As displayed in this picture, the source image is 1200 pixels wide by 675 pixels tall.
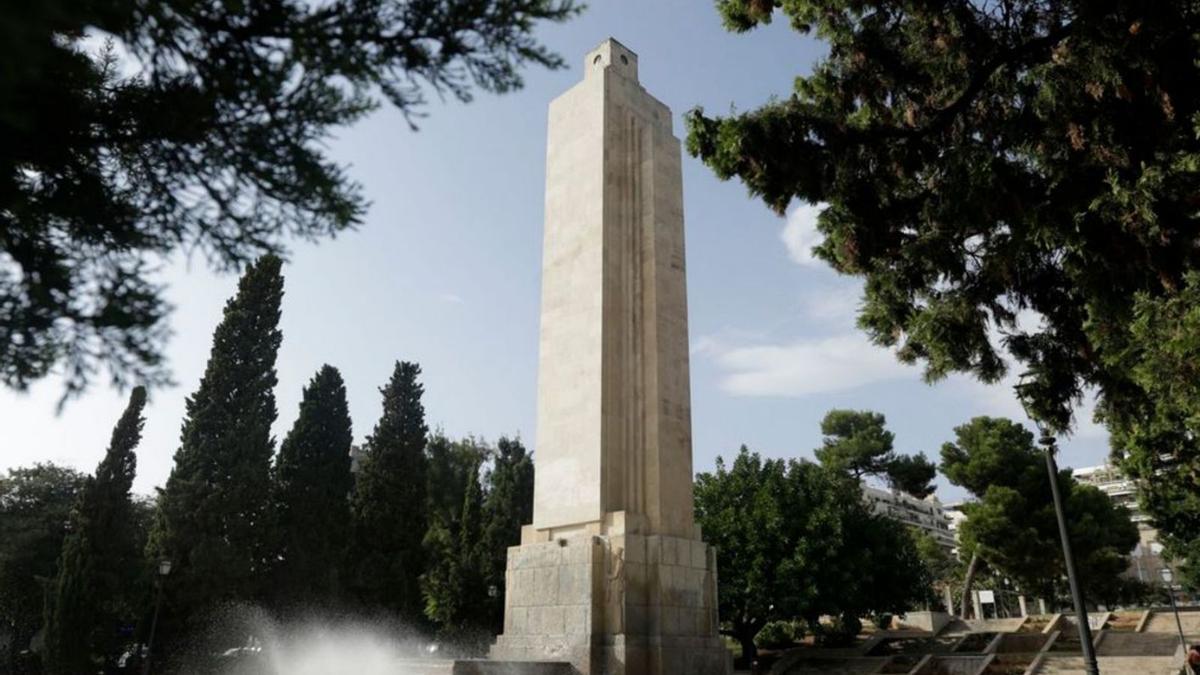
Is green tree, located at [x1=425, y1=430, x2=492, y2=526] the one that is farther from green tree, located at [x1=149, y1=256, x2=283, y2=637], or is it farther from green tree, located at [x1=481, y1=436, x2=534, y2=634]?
green tree, located at [x1=149, y1=256, x2=283, y2=637]

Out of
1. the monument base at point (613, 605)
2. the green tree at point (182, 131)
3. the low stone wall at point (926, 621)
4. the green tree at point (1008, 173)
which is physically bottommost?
the low stone wall at point (926, 621)

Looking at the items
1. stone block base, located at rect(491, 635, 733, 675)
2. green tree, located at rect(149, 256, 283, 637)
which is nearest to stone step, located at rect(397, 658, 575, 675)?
stone block base, located at rect(491, 635, 733, 675)

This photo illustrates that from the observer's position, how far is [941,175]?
10.4 m

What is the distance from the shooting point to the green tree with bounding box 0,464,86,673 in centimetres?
3027

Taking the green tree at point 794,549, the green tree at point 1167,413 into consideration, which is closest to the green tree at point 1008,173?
the green tree at point 1167,413

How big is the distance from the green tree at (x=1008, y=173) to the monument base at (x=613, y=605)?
4.89 meters

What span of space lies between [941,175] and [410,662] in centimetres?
983

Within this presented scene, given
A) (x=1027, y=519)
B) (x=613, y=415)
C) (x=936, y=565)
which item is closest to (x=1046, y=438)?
(x=613, y=415)

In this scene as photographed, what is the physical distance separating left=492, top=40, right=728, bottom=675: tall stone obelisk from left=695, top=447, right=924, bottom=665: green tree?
43.6ft

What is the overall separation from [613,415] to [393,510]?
20.9m

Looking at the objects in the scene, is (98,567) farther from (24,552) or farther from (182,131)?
(182,131)

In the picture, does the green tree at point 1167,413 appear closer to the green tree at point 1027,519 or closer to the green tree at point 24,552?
the green tree at point 1027,519

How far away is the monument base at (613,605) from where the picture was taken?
10.8 m

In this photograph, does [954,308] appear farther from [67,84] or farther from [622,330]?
[67,84]
